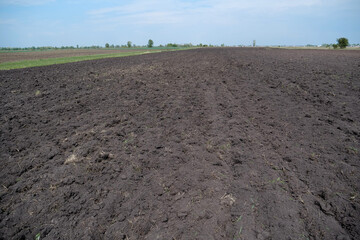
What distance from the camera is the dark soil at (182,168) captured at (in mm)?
3229

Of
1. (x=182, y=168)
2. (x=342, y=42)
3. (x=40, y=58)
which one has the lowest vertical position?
(x=182, y=168)

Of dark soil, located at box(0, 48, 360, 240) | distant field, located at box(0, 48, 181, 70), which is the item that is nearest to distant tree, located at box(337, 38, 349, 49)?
distant field, located at box(0, 48, 181, 70)

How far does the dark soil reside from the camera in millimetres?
3229

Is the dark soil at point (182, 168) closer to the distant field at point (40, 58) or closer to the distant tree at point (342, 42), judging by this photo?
the distant field at point (40, 58)

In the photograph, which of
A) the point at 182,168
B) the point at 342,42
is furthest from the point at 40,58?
the point at 342,42

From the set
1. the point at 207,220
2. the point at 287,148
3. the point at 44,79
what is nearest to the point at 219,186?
the point at 207,220

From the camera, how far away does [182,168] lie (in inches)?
180

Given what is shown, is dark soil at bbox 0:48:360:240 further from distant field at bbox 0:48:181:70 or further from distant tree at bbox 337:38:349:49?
distant tree at bbox 337:38:349:49

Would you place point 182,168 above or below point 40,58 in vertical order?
below

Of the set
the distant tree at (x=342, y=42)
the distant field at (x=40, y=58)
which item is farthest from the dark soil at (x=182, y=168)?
the distant tree at (x=342, y=42)

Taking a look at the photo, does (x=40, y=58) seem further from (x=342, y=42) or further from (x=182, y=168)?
(x=342, y=42)

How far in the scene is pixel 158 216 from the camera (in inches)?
133

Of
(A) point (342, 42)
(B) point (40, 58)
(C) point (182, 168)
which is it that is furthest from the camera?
(A) point (342, 42)

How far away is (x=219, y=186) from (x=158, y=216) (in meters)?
1.33
